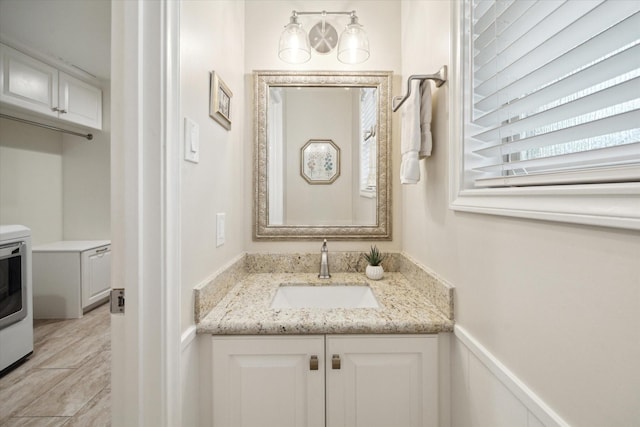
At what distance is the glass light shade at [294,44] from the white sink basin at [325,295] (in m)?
1.14

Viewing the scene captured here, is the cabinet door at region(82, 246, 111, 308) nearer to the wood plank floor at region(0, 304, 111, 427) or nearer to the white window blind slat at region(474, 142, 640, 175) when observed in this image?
the wood plank floor at region(0, 304, 111, 427)

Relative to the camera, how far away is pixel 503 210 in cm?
70

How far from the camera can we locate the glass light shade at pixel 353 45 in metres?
1.43

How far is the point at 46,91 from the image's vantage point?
2598 mm

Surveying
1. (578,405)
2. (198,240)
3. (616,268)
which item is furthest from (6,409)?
(616,268)

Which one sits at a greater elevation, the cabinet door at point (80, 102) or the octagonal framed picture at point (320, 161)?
the cabinet door at point (80, 102)

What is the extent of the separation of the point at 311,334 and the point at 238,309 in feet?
0.96

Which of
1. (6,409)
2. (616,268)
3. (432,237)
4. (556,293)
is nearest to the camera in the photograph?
(616,268)

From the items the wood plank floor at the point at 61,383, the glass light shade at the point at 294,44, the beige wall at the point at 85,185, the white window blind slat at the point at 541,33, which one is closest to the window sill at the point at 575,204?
the white window blind slat at the point at 541,33

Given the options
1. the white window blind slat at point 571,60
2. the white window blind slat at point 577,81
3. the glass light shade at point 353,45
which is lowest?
the white window blind slat at point 577,81

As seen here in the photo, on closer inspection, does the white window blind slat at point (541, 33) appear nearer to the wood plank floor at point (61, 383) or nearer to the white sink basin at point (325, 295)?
the white sink basin at point (325, 295)

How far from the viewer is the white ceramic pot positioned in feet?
4.68

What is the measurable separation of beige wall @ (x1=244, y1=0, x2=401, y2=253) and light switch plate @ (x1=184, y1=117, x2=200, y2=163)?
2.00 ft

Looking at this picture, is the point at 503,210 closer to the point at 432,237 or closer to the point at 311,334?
the point at 432,237
